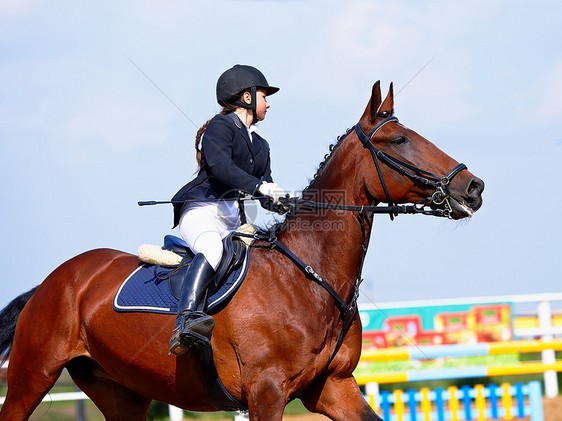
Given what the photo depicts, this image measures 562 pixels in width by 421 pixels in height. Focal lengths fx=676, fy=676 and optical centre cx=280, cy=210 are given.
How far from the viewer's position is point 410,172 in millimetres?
4602

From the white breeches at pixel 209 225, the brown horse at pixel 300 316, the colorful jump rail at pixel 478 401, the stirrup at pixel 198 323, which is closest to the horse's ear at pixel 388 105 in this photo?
the brown horse at pixel 300 316

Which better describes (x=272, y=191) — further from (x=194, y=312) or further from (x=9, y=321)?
(x=9, y=321)

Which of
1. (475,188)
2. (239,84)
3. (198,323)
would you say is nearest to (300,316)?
(198,323)

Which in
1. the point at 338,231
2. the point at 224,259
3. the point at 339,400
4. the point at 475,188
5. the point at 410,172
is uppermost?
the point at 410,172

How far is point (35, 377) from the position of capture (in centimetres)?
565

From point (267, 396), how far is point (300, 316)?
0.57 metres

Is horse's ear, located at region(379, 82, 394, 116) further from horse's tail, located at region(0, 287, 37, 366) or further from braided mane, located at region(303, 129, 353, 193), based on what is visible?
horse's tail, located at region(0, 287, 37, 366)

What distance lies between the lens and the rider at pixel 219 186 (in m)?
4.64

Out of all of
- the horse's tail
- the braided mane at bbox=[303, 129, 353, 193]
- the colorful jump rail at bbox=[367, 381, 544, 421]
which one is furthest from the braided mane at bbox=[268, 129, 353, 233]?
the colorful jump rail at bbox=[367, 381, 544, 421]

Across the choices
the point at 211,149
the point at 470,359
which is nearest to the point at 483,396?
the point at 470,359

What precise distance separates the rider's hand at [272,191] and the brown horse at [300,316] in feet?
1.07

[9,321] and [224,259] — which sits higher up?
[224,259]

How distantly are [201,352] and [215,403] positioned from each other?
442 mm

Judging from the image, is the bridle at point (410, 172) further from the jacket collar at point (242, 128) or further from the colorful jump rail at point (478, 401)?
the colorful jump rail at point (478, 401)
